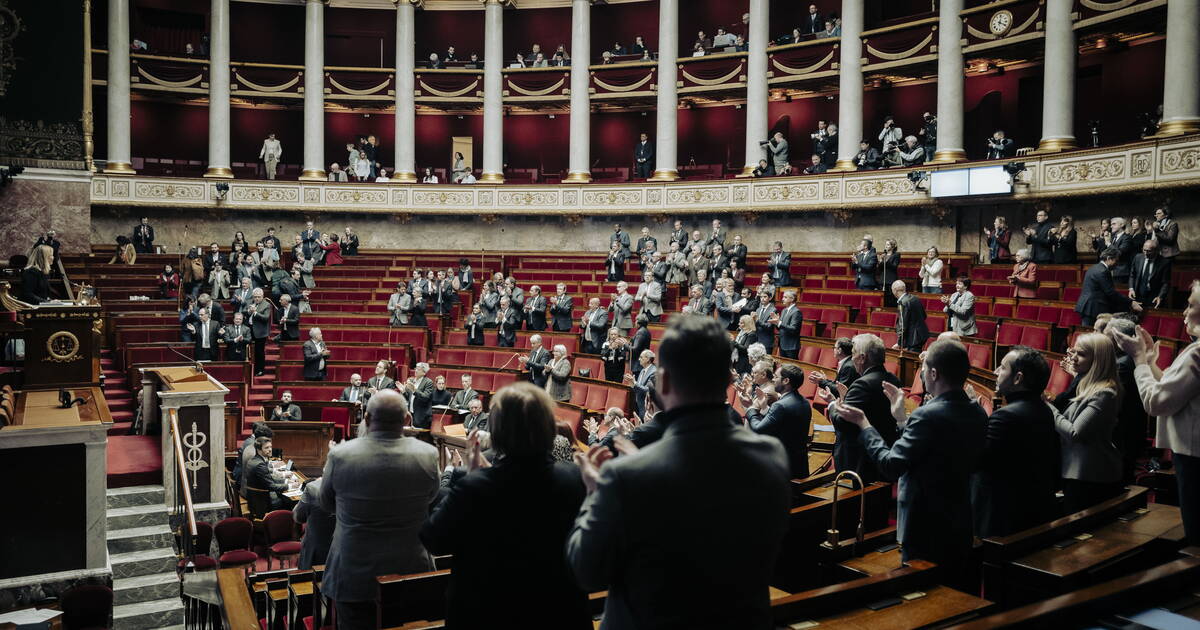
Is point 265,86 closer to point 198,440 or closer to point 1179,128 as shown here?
point 198,440

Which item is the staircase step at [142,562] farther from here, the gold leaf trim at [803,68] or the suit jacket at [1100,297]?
the gold leaf trim at [803,68]

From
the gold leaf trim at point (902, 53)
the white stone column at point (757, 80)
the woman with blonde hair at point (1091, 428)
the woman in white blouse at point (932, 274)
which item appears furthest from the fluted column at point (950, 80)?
the woman with blonde hair at point (1091, 428)

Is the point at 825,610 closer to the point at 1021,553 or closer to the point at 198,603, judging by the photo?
the point at 1021,553

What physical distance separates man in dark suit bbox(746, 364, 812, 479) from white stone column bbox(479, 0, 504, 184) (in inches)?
709

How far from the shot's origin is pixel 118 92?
21203mm

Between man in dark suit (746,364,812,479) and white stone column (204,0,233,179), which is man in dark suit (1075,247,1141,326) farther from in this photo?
white stone column (204,0,233,179)

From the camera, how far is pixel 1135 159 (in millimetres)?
13266

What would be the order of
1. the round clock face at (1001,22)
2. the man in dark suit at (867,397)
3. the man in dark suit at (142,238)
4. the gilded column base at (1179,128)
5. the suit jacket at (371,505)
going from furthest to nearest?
the man in dark suit at (142,238) → the round clock face at (1001,22) → the gilded column base at (1179,128) → the man in dark suit at (867,397) → the suit jacket at (371,505)

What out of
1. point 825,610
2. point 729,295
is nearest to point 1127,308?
point 729,295

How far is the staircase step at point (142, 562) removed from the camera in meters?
7.35

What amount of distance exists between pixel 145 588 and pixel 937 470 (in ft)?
21.4

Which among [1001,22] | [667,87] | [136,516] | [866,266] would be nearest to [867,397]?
[136,516]

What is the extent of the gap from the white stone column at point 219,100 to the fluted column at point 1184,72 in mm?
19544

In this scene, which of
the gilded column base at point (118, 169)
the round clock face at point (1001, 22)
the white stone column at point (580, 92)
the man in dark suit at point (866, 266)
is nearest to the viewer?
the man in dark suit at point (866, 266)
